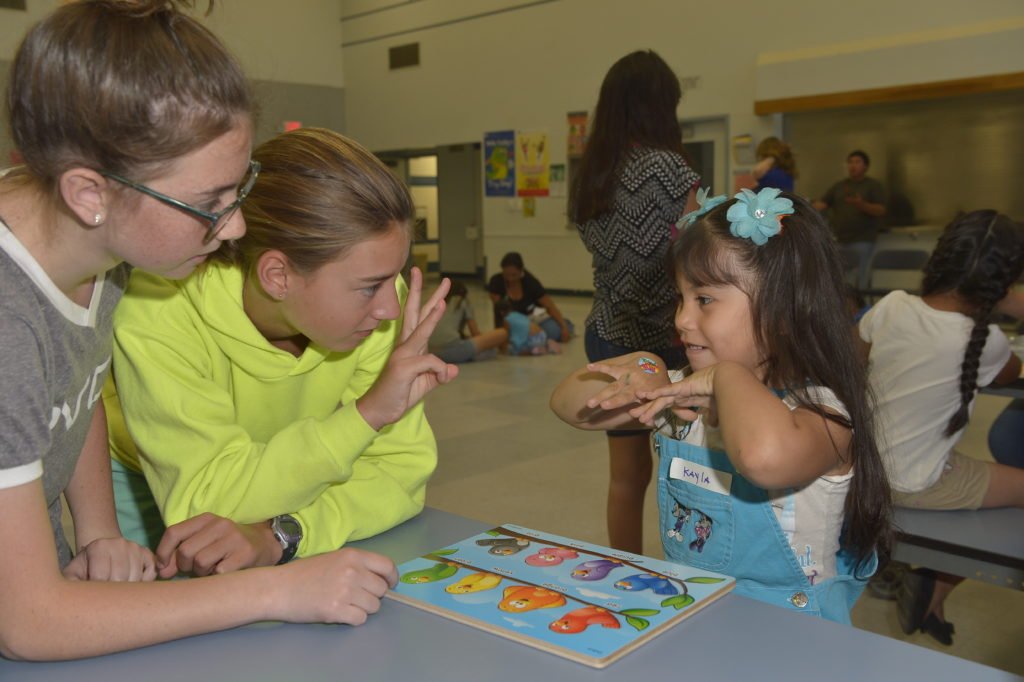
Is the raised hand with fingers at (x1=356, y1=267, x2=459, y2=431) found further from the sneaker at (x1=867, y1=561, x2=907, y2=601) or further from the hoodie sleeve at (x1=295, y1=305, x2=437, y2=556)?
the sneaker at (x1=867, y1=561, x2=907, y2=601)

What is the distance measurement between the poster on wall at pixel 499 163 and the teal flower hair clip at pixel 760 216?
11037mm

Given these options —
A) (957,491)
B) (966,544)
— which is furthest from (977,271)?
(966,544)

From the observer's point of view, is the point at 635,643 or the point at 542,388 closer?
the point at 635,643

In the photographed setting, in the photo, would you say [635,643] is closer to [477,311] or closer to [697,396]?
[697,396]

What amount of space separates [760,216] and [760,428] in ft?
1.24

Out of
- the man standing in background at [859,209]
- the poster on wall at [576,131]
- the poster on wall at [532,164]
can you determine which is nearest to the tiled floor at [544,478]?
the man standing in background at [859,209]

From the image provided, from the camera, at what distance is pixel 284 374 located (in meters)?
1.37

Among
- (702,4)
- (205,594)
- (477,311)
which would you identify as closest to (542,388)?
(477,311)

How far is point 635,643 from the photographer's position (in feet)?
2.99

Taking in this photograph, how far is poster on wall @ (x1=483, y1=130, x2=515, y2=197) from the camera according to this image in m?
12.3

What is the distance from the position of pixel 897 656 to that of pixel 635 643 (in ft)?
0.87

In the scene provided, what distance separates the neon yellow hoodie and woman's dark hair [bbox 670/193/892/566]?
594mm

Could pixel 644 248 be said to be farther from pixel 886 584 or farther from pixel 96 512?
pixel 96 512

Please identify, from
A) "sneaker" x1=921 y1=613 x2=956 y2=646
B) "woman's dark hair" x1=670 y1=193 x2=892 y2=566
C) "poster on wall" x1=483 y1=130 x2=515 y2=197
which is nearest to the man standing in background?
"poster on wall" x1=483 y1=130 x2=515 y2=197
